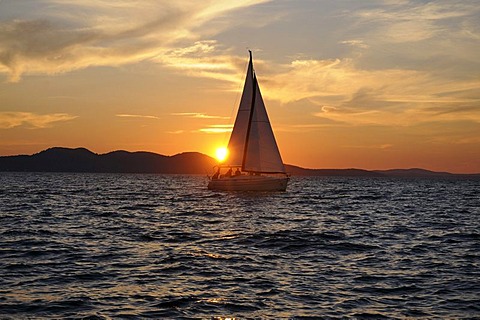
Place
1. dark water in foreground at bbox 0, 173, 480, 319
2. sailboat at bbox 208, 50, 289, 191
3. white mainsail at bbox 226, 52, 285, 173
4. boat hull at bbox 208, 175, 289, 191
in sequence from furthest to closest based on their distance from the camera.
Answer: white mainsail at bbox 226, 52, 285, 173
sailboat at bbox 208, 50, 289, 191
boat hull at bbox 208, 175, 289, 191
dark water in foreground at bbox 0, 173, 480, 319

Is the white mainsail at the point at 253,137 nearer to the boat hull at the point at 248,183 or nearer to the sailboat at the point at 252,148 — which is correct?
the sailboat at the point at 252,148

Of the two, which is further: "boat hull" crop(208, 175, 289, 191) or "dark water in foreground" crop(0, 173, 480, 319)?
"boat hull" crop(208, 175, 289, 191)

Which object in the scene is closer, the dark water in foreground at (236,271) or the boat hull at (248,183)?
the dark water in foreground at (236,271)

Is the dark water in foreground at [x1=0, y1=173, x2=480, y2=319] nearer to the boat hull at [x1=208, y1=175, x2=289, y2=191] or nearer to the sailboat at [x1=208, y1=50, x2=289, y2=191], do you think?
the boat hull at [x1=208, y1=175, x2=289, y2=191]

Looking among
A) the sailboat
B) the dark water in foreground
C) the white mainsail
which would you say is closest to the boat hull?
the sailboat

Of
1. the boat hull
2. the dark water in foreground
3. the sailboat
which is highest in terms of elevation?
the sailboat

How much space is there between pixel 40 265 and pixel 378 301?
11.4 metres

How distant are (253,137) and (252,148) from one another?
4.57ft

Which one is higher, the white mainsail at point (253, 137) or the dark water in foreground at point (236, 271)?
the white mainsail at point (253, 137)

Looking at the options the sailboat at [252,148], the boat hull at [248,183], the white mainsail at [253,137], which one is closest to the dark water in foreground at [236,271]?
the boat hull at [248,183]

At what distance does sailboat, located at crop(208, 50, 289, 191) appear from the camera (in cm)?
6800

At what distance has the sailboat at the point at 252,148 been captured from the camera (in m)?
68.0

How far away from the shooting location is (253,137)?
68.8 m

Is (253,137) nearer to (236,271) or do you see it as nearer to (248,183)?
(248,183)
